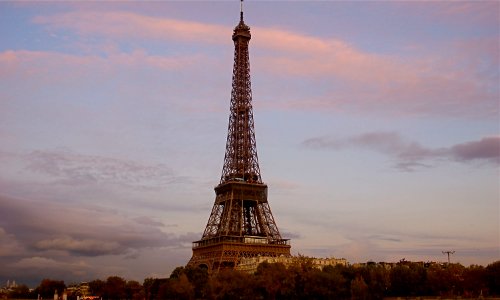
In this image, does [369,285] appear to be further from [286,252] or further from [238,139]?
[238,139]

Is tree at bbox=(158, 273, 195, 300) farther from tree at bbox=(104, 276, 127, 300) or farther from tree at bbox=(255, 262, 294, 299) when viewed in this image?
tree at bbox=(104, 276, 127, 300)

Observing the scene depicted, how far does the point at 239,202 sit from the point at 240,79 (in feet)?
85.5

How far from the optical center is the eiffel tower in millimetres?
117000

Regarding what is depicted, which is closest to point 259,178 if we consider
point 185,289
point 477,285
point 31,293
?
point 185,289

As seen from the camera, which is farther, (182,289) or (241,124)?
(241,124)

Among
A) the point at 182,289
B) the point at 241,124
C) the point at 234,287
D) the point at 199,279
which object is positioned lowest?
the point at 182,289

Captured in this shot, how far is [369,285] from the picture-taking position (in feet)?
316

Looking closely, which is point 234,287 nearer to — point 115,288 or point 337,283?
point 337,283

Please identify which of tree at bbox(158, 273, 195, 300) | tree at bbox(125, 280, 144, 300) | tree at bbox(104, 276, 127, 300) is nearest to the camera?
tree at bbox(158, 273, 195, 300)

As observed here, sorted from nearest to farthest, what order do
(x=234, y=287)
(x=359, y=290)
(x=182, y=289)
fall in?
Result: 1. (x=359, y=290)
2. (x=234, y=287)
3. (x=182, y=289)

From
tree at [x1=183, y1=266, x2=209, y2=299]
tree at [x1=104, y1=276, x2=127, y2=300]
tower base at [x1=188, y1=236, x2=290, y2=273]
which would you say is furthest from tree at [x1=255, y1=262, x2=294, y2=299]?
tree at [x1=104, y1=276, x2=127, y2=300]

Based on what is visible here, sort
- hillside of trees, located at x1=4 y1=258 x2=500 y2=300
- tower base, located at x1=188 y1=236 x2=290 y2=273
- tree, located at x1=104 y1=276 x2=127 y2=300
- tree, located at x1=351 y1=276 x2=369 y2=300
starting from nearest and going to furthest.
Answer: tree, located at x1=351 y1=276 x2=369 y2=300
hillside of trees, located at x1=4 y1=258 x2=500 y2=300
tower base, located at x1=188 y1=236 x2=290 y2=273
tree, located at x1=104 y1=276 x2=127 y2=300

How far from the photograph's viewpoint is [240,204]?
123 meters

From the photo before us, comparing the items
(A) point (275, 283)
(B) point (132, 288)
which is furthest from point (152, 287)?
(A) point (275, 283)
